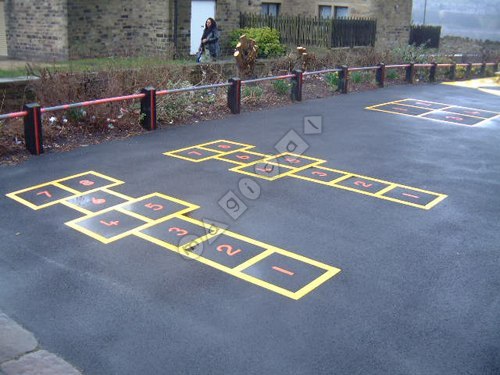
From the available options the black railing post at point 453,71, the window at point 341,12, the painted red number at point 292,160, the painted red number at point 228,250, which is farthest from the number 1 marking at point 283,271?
the window at point 341,12

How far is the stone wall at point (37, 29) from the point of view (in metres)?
19.1

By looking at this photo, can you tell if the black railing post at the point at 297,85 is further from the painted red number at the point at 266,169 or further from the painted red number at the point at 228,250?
the painted red number at the point at 228,250

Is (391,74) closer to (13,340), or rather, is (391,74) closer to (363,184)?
(363,184)

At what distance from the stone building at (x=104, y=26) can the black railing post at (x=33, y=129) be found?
9.08 metres

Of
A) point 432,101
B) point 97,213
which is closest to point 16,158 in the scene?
point 97,213

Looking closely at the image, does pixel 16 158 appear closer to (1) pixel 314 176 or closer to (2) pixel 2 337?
(1) pixel 314 176

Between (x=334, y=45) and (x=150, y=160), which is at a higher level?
(x=334, y=45)

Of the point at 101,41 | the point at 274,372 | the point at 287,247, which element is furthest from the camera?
the point at 101,41

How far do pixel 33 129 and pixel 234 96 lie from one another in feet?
18.5

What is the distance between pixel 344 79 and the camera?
18.5 meters

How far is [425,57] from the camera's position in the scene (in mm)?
24172

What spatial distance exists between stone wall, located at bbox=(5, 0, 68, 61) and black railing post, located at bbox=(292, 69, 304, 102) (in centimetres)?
778

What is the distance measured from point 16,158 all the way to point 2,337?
5.77 meters

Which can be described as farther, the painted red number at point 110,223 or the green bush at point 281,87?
the green bush at point 281,87
